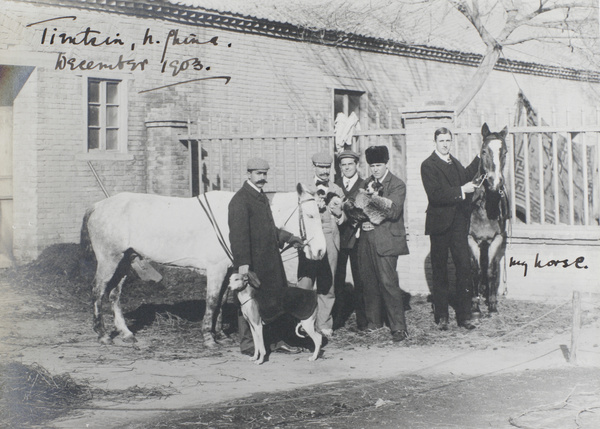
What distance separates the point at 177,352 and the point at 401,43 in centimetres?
1410

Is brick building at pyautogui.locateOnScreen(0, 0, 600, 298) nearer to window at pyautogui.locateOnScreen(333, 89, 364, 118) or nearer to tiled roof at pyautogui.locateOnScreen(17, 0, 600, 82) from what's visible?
tiled roof at pyautogui.locateOnScreen(17, 0, 600, 82)

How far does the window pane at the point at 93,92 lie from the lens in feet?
43.7

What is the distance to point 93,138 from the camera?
13.4 meters

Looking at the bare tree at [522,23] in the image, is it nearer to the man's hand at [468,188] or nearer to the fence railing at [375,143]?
the fence railing at [375,143]

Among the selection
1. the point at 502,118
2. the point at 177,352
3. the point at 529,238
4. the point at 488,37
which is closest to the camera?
the point at 177,352

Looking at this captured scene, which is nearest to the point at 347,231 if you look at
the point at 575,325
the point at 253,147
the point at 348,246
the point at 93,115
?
the point at 348,246

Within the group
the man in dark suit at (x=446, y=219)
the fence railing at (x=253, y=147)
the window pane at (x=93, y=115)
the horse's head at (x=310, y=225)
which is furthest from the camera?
the window pane at (x=93, y=115)

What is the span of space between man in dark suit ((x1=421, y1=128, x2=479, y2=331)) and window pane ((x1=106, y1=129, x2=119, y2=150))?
7.46m

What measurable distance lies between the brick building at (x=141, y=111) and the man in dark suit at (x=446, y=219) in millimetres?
2423

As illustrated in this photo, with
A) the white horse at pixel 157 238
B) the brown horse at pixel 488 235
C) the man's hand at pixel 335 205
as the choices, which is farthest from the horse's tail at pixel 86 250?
the brown horse at pixel 488 235

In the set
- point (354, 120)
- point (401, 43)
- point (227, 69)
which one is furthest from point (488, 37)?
point (354, 120)

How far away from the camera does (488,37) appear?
18.9m

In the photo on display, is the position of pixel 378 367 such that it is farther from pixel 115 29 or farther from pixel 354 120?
pixel 115 29

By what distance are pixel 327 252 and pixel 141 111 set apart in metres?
7.35
